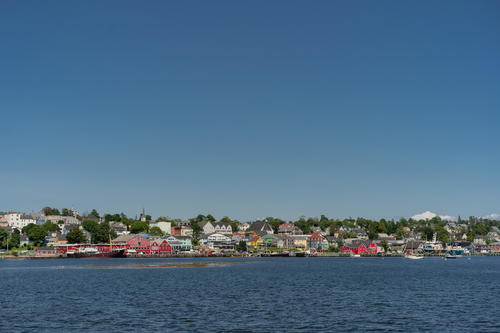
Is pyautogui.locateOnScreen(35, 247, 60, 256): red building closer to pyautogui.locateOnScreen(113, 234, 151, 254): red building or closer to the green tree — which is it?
pyautogui.locateOnScreen(113, 234, 151, 254): red building

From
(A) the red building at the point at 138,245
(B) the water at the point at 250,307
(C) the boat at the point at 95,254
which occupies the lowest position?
(C) the boat at the point at 95,254

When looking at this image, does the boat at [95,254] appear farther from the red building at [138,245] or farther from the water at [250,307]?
the water at [250,307]

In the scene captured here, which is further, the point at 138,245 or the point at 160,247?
the point at 160,247

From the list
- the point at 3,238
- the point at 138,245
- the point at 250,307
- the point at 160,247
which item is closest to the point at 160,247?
the point at 160,247

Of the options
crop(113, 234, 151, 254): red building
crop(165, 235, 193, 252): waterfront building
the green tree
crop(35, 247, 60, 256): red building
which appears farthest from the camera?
crop(165, 235, 193, 252): waterfront building

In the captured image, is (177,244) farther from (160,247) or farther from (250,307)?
(250,307)

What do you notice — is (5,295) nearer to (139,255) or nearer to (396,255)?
(139,255)

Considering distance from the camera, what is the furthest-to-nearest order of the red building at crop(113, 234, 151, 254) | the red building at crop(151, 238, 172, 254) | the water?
the red building at crop(151, 238, 172, 254) < the red building at crop(113, 234, 151, 254) < the water

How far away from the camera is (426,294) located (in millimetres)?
56094

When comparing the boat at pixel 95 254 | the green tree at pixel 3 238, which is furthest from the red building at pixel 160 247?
the green tree at pixel 3 238

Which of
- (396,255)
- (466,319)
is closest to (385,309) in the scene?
(466,319)

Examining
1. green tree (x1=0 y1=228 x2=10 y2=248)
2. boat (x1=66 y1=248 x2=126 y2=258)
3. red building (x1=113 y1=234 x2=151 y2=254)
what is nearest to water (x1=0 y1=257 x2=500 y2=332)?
boat (x1=66 y1=248 x2=126 y2=258)

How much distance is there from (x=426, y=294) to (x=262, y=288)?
18.9 meters

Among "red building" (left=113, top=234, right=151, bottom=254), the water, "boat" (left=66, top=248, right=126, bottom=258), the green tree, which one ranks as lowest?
"boat" (left=66, top=248, right=126, bottom=258)
